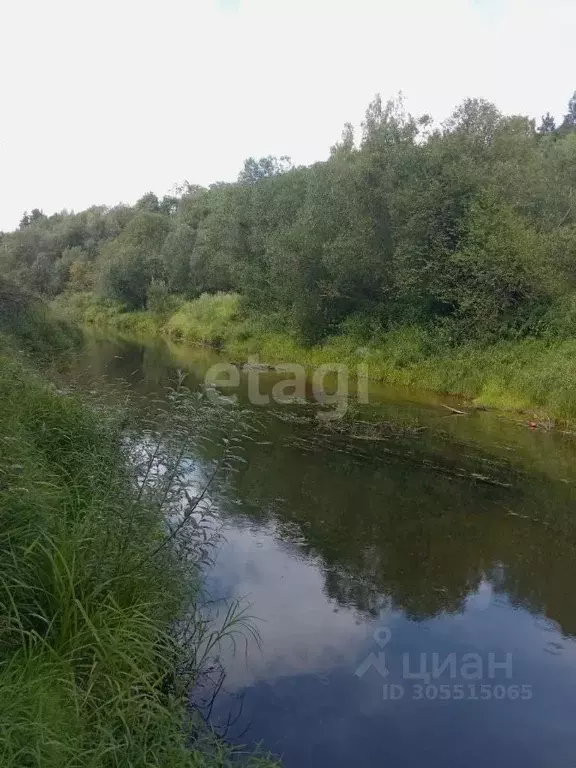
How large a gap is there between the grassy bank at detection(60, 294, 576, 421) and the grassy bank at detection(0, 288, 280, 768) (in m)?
12.2

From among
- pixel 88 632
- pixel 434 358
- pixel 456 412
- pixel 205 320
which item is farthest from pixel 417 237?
pixel 88 632

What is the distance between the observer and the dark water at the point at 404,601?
4.75 meters

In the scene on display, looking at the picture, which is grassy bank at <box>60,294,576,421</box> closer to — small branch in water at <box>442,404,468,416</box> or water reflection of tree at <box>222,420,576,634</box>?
→ small branch in water at <box>442,404,468,416</box>

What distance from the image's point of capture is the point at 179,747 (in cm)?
341

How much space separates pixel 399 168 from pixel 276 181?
35.9 feet

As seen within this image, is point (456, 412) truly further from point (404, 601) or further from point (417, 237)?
point (404, 601)

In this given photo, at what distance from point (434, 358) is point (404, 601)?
1352cm

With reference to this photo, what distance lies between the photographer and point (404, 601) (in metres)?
6.66

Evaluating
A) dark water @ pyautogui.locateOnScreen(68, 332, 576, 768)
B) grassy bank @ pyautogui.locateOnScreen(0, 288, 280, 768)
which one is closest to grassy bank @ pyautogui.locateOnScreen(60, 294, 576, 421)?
dark water @ pyautogui.locateOnScreen(68, 332, 576, 768)

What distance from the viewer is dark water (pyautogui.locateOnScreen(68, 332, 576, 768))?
4754mm

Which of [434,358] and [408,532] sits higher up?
[434,358]

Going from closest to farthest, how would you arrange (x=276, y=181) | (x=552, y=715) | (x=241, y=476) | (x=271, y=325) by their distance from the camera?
(x=552, y=715) → (x=241, y=476) → (x=271, y=325) → (x=276, y=181)

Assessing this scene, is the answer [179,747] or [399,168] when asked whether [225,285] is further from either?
[179,747]

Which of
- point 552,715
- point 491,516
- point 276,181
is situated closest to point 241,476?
point 491,516
